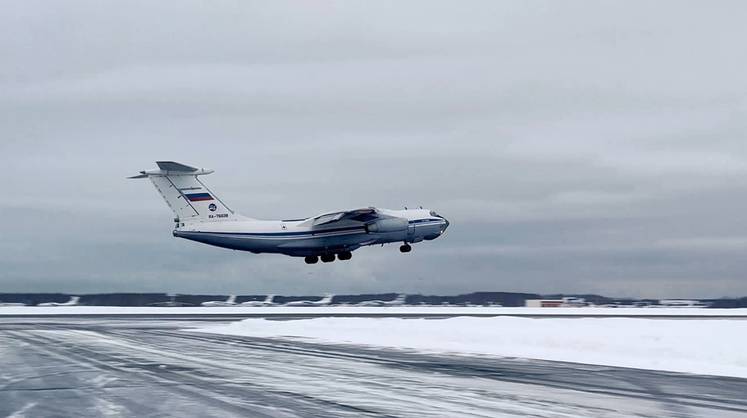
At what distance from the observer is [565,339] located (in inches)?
1427

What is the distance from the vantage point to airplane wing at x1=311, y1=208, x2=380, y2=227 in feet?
219

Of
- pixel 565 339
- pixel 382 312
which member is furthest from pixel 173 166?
pixel 565 339

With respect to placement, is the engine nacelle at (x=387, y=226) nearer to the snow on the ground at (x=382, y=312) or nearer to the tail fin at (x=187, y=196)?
the tail fin at (x=187, y=196)

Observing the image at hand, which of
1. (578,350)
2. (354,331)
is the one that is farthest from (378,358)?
(354,331)

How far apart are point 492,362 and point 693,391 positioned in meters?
8.92

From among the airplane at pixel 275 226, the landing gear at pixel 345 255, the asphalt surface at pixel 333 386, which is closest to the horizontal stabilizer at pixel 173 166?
the airplane at pixel 275 226

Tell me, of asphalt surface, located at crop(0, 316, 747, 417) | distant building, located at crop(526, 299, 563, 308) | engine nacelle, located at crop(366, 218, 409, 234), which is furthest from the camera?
distant building, located at crop(526, 299, 563, 308)

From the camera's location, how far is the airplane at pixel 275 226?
65000 millimetres

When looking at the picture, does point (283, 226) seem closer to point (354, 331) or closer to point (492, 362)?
point (354, 331)

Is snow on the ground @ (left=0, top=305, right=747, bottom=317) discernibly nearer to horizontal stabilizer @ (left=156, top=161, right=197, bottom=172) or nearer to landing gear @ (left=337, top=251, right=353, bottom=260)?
landing gear @ (left=337, top=251, right=353, bottom=260)

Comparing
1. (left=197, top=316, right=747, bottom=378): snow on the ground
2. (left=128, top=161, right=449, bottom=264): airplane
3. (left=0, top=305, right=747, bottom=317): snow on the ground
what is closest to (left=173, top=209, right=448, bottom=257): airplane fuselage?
(left=128, top=161, right=449, bottom=264): airplane

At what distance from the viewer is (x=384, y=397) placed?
18391 millimetres

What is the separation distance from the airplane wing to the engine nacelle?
24.7 inches

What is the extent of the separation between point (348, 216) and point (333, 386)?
46858 millimetres
